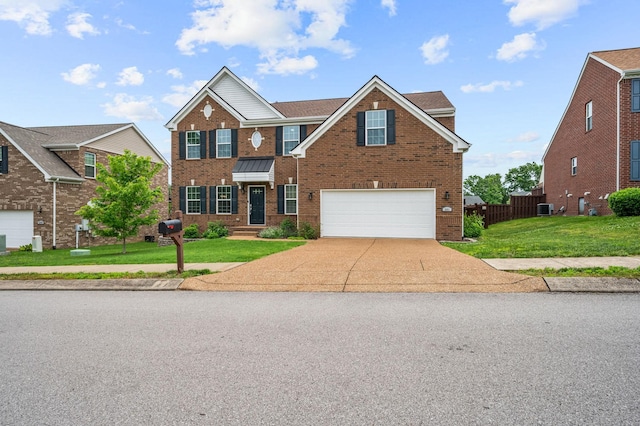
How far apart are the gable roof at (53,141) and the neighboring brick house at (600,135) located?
27.7m

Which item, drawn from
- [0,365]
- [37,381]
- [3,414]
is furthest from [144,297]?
[3,414]

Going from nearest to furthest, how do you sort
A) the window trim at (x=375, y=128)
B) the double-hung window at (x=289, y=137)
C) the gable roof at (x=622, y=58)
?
the window trim at (x=375, y=128)
the gable roof at (x=622, y=58)
the double-hung window at (x=289, y=137)

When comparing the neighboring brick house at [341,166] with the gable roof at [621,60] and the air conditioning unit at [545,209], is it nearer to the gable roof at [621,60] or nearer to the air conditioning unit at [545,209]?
the gable roof at [621,60]

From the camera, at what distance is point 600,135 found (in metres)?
20.9

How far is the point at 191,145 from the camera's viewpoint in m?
22.3

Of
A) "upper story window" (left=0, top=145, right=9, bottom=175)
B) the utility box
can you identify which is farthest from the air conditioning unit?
"upper story window" (left=0, top=145, right=9, bottom=175)

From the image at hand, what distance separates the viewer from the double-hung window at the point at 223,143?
2183 centimetres

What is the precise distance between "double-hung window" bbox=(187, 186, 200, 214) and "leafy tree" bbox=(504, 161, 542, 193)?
68.8 meters

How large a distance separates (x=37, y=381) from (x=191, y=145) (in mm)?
19868

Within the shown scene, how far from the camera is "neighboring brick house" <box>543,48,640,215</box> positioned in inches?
734

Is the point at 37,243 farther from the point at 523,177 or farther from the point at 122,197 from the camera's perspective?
the point at 523,177

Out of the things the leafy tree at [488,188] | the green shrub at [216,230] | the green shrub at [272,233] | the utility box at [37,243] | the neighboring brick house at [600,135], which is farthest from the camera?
the leafy tree at [488,188]

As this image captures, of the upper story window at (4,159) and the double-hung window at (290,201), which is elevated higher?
the upper story window at (4,159)

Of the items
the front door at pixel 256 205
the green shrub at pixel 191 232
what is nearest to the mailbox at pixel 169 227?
the front door at pixel 256 205
